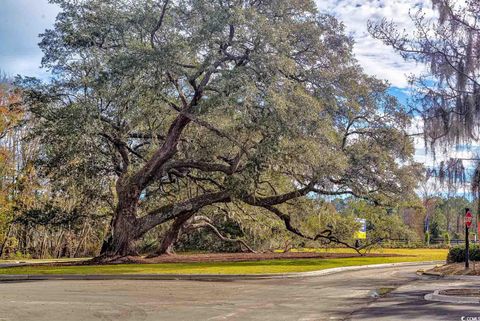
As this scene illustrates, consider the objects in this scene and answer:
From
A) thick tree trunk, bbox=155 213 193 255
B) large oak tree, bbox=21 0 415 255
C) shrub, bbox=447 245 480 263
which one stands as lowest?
shrub, bbox=447 245 480 263

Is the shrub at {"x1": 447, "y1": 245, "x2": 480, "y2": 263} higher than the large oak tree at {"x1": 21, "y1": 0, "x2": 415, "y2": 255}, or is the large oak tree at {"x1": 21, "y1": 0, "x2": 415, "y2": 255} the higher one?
the large oak tree at {"x1": 21, "y1": 0, "x2": 415, "y2": 255}

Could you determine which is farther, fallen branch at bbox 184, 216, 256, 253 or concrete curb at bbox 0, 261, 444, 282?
fallen branch at bbox 184, 216, 256, 253

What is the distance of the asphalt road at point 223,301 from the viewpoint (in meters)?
10.2

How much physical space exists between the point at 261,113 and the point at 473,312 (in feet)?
42.3

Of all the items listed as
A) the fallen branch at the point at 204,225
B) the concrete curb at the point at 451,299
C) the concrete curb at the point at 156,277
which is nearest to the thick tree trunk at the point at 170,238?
the fallen branch at the point at 204,225

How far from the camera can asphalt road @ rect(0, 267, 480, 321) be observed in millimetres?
10164

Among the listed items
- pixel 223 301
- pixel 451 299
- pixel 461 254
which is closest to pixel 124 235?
pixel 223 301

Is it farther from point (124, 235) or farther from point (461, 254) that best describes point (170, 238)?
point (461, 254)

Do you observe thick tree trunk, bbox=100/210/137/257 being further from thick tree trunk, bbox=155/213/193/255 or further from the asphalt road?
the asphalt road

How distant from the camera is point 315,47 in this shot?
2448cm

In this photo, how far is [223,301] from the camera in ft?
41.1

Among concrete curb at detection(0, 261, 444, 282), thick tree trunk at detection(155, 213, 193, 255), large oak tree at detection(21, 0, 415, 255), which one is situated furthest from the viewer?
thick tree trunk at detection(155, 213, 193, 255)

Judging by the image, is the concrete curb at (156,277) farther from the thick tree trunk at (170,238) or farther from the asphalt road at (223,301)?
the thick tree trunk at (170,238)

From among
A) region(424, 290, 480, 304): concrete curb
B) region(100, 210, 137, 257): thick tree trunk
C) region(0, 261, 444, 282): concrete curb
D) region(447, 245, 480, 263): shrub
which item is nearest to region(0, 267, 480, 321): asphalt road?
region(424, 290, 480, 304): concrete curb
